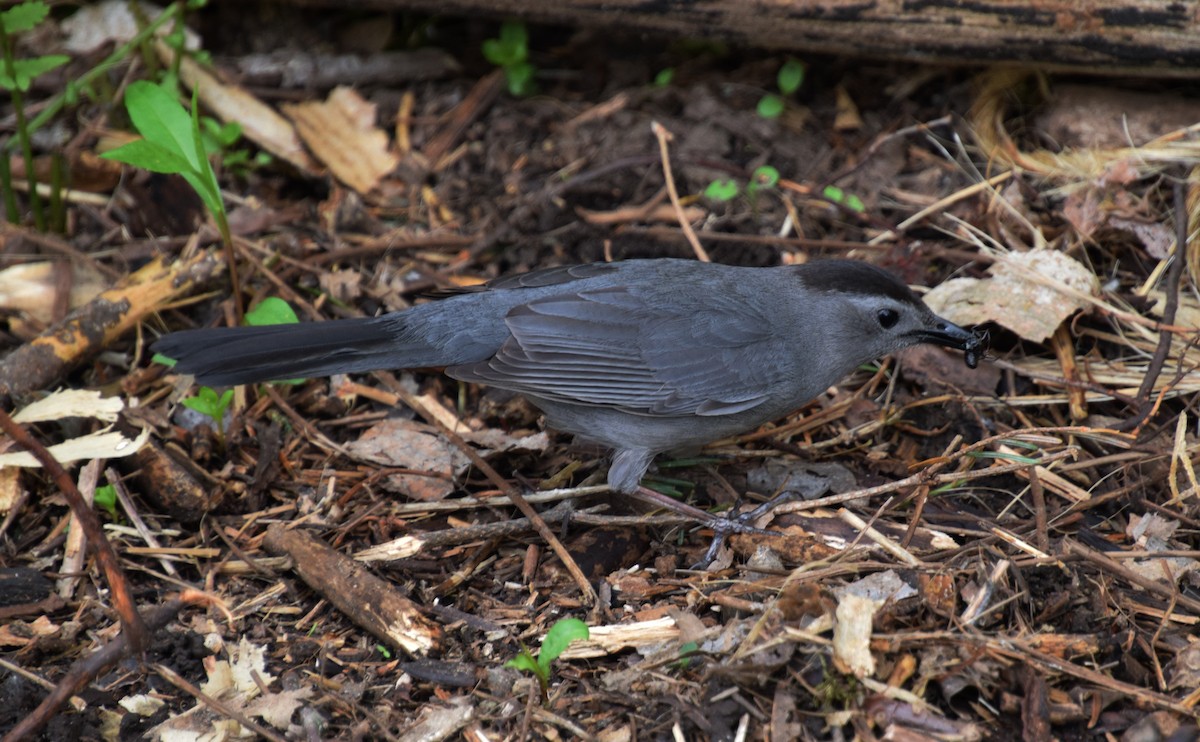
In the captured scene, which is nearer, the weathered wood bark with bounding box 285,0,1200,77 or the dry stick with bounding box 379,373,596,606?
the dry stick with bounding box 379,373,596,606

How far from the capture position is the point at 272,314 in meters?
5.01

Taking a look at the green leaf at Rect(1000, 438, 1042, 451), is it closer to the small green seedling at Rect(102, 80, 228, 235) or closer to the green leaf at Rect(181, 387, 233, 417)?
the green leaf at Rect(181, 387, 233, 417)

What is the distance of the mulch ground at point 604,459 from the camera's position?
353 cm

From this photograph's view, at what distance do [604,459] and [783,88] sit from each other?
288 centimetres

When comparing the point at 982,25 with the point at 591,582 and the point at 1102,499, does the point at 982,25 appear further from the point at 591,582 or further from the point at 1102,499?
the point at 591,582

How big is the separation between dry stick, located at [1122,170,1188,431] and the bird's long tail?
3.16 m

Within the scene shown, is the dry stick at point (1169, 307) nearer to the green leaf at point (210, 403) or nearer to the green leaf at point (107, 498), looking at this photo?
the green leaf at point (210, 403)

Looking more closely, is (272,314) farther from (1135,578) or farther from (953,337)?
(1135,578)

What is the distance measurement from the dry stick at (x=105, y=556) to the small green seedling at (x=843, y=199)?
417cm

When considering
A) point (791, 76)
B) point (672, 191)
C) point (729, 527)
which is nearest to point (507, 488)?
point (729, 527)

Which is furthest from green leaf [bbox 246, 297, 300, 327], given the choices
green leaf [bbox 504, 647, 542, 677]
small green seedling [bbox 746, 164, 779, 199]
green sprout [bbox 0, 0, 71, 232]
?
small green seedling [bbox 746, 164, 779, 199]

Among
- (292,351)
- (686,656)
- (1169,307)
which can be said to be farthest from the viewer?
(1169,307)

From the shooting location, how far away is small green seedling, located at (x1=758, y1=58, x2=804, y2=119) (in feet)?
21.3

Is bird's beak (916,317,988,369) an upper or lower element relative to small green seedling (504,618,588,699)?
upper
